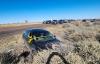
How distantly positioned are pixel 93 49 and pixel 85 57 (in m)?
0.74

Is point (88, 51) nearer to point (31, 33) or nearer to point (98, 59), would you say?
point (98, 59)

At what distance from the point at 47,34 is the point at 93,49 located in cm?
751

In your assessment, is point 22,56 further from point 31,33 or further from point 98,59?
point 31,33

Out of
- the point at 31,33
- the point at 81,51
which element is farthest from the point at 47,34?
the point at 81,51

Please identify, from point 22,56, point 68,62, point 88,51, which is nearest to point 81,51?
point 88,51

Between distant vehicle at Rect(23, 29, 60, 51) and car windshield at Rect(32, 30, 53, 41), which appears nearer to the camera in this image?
distant vehicle at Rect(23, 29, 60, 51)

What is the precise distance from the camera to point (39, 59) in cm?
593

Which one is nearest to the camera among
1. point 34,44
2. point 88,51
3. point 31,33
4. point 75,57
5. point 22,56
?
point 75,57

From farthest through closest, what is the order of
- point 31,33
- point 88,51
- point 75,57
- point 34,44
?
point 31,33 → point 34,44 → point 88,51 → point 75,57

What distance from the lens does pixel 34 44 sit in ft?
37.7

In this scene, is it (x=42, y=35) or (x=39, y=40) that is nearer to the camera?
(x=39, y=40)

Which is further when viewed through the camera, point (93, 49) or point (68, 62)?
point (93, 49)

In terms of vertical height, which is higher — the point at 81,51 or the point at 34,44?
the point at 81,51

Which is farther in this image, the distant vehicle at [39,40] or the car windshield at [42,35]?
the car windshield at [42,35]
